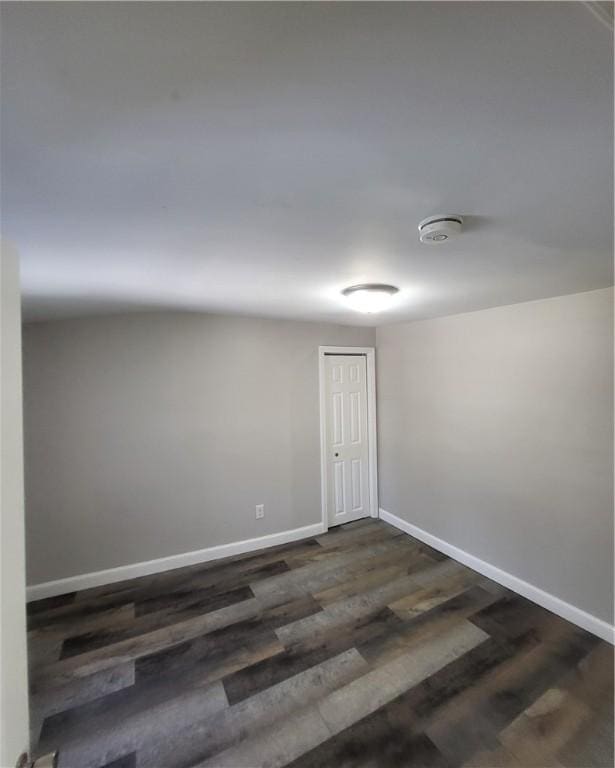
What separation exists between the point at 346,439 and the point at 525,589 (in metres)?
1.99

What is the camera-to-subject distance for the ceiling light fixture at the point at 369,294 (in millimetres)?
1897

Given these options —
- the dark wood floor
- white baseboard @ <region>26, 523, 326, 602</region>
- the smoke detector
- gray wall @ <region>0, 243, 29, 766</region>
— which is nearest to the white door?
white baseboard @ <region>26, 523, 326, 602</region>

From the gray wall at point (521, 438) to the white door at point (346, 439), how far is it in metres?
0.53

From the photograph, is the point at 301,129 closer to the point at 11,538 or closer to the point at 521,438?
the point at 11,538

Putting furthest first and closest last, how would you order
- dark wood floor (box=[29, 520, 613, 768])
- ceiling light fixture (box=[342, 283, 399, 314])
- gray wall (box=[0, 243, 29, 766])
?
ceiling light fixture (box=[342, 283, 399, 314]), dark wood floor (box=[29, 520, 613, 768]), gray wall (box=[0, 243, 29, 766])

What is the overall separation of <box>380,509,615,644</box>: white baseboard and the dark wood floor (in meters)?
0.06

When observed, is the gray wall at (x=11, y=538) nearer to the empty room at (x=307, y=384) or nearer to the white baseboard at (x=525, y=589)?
the empty room at (x=307, y=384)

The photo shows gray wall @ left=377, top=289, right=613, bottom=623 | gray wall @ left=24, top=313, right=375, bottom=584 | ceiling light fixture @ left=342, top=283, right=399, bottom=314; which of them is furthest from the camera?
gray wall @ left=24, top=313, right=375, bottom=584

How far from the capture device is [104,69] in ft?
1.72

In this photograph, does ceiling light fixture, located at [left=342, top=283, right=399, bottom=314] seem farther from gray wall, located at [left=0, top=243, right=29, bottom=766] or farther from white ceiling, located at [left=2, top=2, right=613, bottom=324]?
gray wall, located at [left=0, top=243, right=29, bottom=766]

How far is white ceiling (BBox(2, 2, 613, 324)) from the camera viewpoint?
0.47m

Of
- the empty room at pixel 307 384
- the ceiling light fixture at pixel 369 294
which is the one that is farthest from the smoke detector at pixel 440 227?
the ceiling light fixture at pixel 369 294

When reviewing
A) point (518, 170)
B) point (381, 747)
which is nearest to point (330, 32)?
point (518, 170)

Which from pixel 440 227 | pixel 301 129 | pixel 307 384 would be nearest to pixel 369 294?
pixel 440 227
